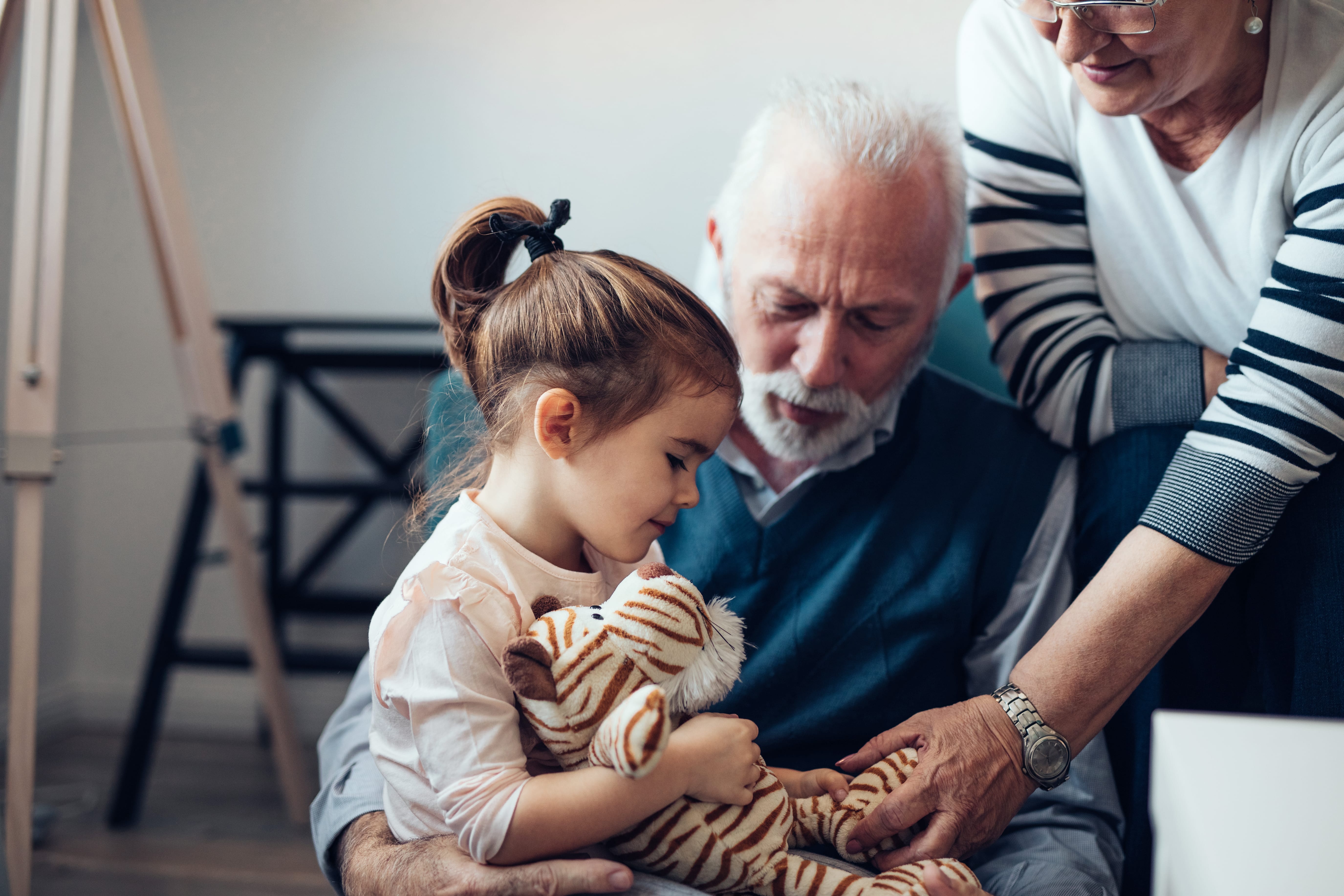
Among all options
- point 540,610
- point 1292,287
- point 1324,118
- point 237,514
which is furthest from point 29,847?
point 1324,118

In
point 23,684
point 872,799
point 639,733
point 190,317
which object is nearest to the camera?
point 639,733

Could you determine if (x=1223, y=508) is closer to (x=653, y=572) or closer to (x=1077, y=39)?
(x=1077, y=39)

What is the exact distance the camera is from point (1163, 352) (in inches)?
44.2

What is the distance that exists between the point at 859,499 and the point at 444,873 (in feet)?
2.10

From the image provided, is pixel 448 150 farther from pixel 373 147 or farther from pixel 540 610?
pixel 540 610

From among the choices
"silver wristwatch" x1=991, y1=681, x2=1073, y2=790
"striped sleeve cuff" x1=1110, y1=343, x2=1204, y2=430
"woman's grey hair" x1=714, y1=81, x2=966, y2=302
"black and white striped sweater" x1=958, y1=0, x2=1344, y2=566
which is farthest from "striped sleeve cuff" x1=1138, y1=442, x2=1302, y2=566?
"woman's grey hair" x1=714, y1=81, x2=966, y2=302

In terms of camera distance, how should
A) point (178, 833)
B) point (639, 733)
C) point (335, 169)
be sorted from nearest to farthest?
point (639, 733), point (178, 833), point (335, 169)

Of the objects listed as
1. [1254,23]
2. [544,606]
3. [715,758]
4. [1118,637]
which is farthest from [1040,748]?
[1254,23]

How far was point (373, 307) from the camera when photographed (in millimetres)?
2227

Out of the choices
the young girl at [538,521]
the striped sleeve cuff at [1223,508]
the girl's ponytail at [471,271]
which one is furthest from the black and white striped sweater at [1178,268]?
the girl's ponytail at [471,271]

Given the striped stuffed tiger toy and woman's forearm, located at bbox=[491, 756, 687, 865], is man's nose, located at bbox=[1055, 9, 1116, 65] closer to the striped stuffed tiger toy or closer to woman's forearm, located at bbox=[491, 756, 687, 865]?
the striped stuffed tiger toy

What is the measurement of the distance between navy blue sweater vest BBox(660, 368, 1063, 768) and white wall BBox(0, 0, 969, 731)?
A: 3.01 feet

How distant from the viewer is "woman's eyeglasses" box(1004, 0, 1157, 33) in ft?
3.15

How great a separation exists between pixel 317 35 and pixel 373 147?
0.24 m
